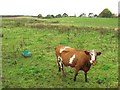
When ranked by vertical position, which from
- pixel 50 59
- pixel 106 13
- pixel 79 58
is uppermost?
pixel 106 13

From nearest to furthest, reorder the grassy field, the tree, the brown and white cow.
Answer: the brown and white cow < the grassy field < the tree

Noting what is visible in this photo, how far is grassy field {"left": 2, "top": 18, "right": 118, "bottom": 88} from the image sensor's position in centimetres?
1571

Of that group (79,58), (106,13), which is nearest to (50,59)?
(79,58)

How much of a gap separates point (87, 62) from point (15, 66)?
572 cm

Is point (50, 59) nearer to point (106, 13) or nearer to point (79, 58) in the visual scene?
point (79, 58)

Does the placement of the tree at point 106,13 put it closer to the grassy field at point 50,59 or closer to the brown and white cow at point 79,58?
the grassy field at point 50,59

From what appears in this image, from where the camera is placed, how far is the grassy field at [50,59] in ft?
51.5

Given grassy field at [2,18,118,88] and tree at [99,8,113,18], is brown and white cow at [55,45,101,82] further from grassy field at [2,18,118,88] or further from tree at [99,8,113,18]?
tree at [99,8,113,18]

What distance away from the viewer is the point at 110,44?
88.2ft

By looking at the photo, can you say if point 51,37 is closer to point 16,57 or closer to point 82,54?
point 16,57

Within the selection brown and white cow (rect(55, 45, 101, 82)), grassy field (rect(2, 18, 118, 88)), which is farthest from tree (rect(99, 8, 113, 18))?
brown and white cow (rect(55, 45, 101, 82))

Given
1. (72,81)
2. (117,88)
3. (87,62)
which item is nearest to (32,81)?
(72,81)

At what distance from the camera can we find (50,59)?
21.0m

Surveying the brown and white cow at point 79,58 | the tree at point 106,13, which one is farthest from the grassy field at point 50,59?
the tree at point 106,13
